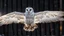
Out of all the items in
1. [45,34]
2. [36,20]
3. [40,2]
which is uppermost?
[40,2]

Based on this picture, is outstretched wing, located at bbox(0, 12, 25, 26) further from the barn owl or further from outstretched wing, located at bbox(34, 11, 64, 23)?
outstretched wing, located at bbox(34, 11, 64, 23)

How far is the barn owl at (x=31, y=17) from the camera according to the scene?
2090 mm

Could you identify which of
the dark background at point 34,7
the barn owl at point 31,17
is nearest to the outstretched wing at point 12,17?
the barn owl at point 31,17

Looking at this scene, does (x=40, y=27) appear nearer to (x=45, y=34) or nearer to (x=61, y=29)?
(x=45, y=34)

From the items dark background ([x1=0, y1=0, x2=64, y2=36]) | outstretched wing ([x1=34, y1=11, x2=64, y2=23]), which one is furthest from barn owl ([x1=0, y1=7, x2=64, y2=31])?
dark background ([x1=0, y1=0, x2=64, y2=36])

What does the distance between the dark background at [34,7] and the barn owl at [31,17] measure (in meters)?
0.52

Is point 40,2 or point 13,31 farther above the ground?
point 40,2

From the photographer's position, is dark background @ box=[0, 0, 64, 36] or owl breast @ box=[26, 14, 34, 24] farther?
dark background @ box=[0, 0, 64, 36]

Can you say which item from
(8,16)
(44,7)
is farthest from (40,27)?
(8,16)

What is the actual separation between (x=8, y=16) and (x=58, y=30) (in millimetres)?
950

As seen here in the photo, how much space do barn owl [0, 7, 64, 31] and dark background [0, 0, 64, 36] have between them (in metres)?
0.52

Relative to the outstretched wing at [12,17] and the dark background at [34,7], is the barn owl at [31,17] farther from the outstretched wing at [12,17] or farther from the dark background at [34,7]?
the dark background at [34,7]

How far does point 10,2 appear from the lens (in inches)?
111

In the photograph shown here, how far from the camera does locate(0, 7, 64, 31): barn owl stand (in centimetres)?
209
